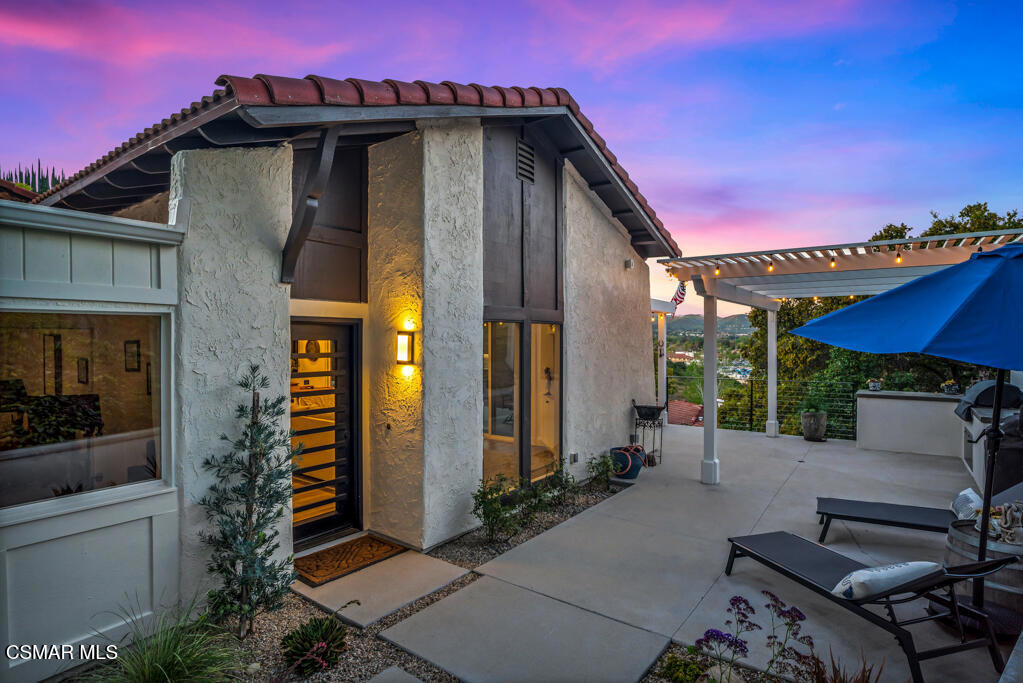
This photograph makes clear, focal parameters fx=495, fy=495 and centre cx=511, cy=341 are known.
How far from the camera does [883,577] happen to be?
10.9ft

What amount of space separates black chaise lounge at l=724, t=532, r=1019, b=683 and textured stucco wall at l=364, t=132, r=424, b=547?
330 centimetres

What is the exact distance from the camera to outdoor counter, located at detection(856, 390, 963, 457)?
9.59 metres

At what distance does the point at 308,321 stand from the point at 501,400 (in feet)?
8.73

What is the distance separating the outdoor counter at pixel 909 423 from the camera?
377 inches

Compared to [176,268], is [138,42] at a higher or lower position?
higher

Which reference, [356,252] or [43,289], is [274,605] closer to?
[43,289]

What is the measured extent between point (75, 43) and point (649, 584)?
5.75 meters

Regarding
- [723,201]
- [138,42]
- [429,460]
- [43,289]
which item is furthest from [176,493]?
[723,201]

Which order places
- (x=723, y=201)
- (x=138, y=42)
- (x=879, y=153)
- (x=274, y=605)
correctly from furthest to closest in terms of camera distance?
(x=723, y=201)
(x=879, y=153)
(x=274, y=605)
(x=138, y=42)

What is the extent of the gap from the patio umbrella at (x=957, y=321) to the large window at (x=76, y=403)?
15.8ft

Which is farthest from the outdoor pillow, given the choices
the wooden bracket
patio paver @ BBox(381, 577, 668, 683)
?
the wooden bracket

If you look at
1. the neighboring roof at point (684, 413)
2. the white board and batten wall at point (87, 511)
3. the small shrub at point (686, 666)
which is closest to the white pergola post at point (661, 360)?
the neighboring roof at point (684, 413)

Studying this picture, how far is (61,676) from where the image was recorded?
3.17 meters

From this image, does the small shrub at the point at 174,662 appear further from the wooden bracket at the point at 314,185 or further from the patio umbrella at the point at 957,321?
the patio umbrella at the point at 957,321
